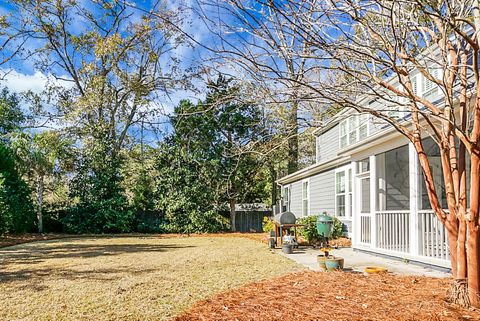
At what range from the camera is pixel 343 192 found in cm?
1306

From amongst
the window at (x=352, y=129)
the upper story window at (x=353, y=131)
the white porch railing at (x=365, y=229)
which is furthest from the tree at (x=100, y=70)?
the white porch railing at (x=365, y=229)

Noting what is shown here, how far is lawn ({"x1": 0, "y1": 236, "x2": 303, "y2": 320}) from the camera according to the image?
468 centimetres

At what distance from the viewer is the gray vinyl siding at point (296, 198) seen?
60.0 feet

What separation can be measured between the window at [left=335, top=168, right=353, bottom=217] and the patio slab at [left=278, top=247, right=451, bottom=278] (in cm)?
263

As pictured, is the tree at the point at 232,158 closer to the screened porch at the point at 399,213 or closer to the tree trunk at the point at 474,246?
the screened porch at the point at 399,213

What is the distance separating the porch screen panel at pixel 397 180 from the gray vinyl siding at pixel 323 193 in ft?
10.0

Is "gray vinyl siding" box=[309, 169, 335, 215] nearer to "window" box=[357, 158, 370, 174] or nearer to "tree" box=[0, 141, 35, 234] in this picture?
"window" box=[357, 158, 370, 174]

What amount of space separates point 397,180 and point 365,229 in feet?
5.98

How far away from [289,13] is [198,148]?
1621 centimetres

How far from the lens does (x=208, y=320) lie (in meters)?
4.12

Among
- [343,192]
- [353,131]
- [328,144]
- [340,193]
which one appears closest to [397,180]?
[343,192]

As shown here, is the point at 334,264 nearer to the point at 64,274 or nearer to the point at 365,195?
the point at 64,274

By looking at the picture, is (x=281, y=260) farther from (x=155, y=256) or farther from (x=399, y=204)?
(x=399, y=204)

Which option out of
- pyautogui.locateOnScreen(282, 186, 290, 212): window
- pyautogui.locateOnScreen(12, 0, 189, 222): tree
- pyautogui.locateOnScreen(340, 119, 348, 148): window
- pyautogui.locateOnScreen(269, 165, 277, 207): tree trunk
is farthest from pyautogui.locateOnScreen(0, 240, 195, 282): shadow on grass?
pyautogui.locateOnScreen(269, 165, 277, 207): tree trunk
